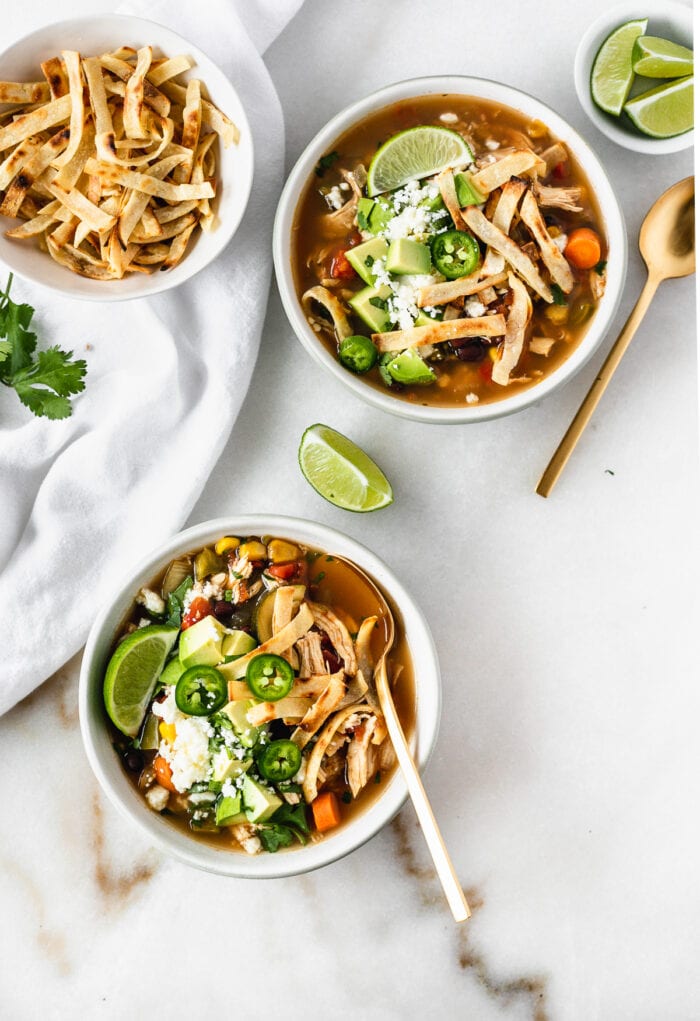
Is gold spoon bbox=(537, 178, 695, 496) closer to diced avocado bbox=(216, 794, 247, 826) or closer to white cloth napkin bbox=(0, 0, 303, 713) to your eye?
white cloth napkin bbox=(0, 0, 303, 713)

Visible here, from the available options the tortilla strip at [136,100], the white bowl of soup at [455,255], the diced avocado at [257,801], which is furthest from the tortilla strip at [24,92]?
the diced avocado at [257,801]

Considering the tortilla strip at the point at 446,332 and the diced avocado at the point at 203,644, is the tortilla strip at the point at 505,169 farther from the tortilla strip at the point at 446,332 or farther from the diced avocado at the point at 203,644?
the diced avocado at the point at 203,644

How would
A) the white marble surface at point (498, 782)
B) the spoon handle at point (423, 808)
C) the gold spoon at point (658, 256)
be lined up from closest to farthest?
the spoon handle at point (423, 808), the gold spoon at point (658, 256), the white marble surface at point (498, 782)

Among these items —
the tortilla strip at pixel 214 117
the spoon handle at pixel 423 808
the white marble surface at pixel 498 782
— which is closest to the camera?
the spoon handle at pixel 423 808

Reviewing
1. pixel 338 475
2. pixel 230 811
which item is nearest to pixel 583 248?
pixel 338 475

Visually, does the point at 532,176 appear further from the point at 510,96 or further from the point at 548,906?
the point at 548,906

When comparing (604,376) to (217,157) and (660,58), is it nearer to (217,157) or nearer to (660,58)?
(660,58)
